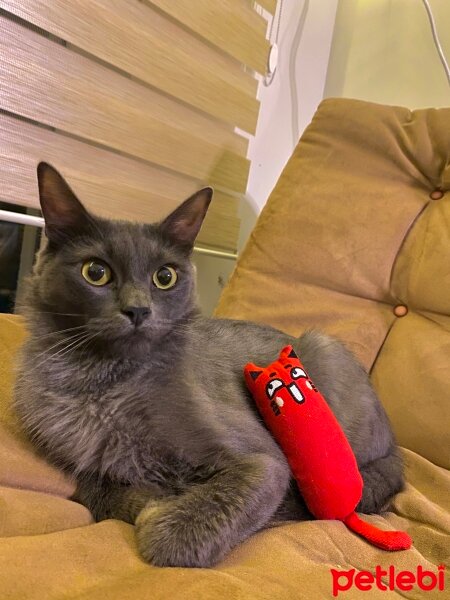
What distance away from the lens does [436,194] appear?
6.07ft

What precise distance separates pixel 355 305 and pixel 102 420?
1.05 m

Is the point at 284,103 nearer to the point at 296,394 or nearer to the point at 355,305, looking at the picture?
the point at 355,305

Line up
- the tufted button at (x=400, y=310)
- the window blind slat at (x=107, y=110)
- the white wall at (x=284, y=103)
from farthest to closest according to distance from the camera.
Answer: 1. the white wall at (x=284, y=103)
2. the tufted button at (x=400, y=310)
3. the window blind slat at (x=107, y=110)

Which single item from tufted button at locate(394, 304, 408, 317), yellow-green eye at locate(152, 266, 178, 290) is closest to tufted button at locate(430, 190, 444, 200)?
tufted button at locate(394, 304, 408, 317)

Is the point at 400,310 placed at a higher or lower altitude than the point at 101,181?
lower

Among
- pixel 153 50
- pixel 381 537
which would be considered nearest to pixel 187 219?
pixel 381 537

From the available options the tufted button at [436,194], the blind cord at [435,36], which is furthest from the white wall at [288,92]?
the tufted button at [436,194]

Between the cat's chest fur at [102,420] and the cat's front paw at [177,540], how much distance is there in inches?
4.6

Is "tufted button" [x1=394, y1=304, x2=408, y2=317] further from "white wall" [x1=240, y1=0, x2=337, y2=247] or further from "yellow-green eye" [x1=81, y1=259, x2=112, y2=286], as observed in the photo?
"yellow-green eye" [x1=81, y1=259, x2=112, y2=286]

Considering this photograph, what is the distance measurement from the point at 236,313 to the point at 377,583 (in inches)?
42.6

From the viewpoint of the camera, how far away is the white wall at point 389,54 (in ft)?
7.71

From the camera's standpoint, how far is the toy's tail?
96 centimetres

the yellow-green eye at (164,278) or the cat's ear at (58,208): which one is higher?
the cat's ear at (58,208)

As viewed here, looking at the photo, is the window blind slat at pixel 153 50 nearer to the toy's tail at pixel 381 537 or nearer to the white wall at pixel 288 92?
the white wall at pixel 288 92
